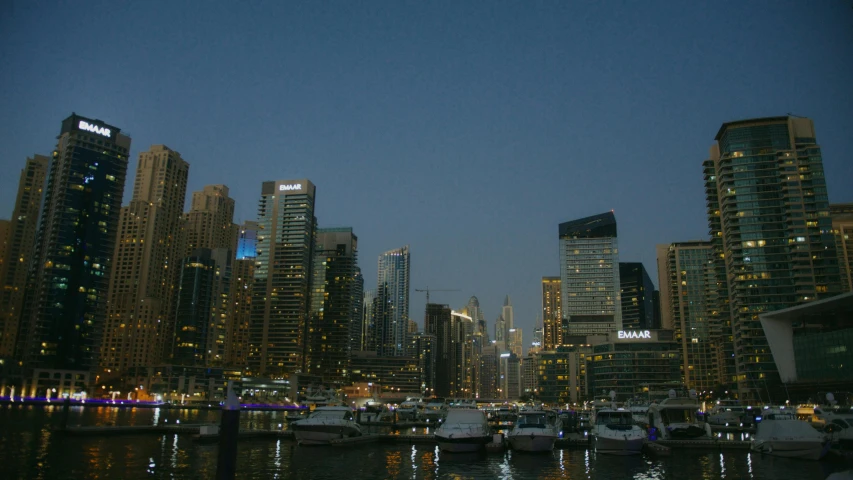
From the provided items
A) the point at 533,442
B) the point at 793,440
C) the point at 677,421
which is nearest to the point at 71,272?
the point at 533,442

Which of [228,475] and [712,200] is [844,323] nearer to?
[712,200]

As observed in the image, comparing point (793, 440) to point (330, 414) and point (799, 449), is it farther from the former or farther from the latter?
point (330, 414)

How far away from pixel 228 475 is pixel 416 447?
3845 cm

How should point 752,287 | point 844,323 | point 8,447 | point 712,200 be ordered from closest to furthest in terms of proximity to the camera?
point 8,447 → point 844,323 → point 752,287 → point 712,200

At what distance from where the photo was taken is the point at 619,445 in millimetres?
43656

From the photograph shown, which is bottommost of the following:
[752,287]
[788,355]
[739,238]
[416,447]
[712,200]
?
[416,447]

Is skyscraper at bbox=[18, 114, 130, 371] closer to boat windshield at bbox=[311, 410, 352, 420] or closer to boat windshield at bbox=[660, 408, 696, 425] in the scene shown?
boat windshield at bbox=[311, 410, 352, 420]

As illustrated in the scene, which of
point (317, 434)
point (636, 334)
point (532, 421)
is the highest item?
point (636, 334)

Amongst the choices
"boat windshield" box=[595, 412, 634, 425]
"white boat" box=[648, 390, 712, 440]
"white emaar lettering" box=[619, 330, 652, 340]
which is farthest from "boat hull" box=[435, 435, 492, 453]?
"white emaar lettering" box=[619, 330, 652, 340]

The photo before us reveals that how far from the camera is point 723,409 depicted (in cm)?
9194

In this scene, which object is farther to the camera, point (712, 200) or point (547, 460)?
point (712, 200)

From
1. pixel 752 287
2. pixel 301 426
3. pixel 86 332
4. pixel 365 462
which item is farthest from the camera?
pixel 86 332

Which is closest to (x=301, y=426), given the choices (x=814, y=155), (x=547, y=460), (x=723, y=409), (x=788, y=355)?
(x=547, y=460)

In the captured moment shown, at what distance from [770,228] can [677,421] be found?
368 ft
